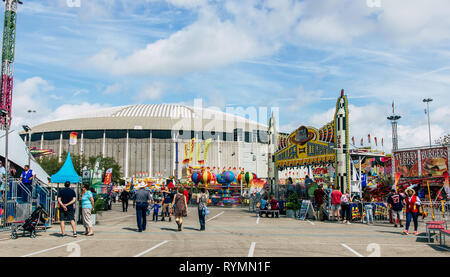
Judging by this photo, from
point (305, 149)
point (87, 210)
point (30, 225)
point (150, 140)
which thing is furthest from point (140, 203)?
point (150, 140)

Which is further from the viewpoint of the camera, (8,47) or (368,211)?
(8,47)

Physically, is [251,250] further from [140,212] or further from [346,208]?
[346,208]

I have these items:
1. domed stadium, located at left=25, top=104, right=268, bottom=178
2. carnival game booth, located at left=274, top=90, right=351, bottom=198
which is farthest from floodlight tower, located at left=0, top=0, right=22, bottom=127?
carnival game booth, located at left=274, top=90, right=351, bottom=198

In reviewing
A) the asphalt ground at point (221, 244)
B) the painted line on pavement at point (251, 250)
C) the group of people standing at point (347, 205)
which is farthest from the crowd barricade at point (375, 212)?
the painted line on pavement at point (251, 250)

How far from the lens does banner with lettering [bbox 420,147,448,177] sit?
1656 inches

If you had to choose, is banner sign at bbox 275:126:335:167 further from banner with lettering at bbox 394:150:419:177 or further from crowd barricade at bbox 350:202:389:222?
banner with lettering at bbox 394:150:419:177

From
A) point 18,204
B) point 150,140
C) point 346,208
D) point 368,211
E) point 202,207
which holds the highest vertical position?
point 150,140

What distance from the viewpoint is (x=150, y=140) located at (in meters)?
90.1

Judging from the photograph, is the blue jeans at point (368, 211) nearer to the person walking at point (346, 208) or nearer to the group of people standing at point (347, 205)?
the group of people standing at point (347, 205)

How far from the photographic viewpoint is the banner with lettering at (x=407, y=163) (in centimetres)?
4556

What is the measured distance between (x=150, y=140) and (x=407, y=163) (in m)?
58.2
